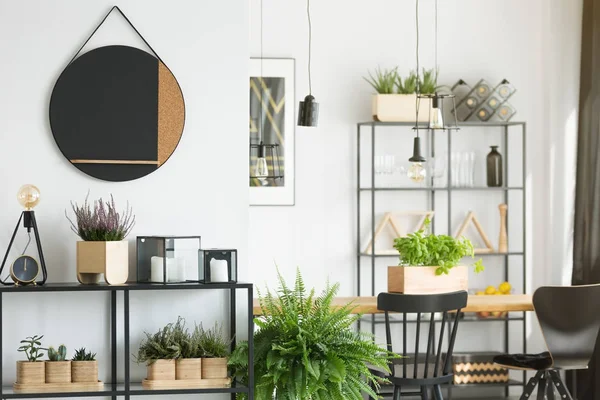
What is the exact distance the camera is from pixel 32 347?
338 centimetres

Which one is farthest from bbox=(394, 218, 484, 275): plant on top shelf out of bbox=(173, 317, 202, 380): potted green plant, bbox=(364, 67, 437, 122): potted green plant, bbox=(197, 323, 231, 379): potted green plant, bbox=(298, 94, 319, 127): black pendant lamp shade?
bbox=(364, 67, 437, 122): potted green plant

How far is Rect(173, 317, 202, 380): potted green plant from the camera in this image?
11.1 feet

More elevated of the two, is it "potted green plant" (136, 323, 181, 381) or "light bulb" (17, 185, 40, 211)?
"light bulb" (17, 185, 40, 211)

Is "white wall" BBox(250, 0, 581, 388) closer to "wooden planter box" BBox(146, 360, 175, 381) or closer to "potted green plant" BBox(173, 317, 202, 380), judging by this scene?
"potted green plant" BBox(173, 317, 202, 380)

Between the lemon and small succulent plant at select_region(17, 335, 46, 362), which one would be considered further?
the lemon

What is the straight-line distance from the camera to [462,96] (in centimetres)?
618

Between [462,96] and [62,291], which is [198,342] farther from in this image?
[462,96]

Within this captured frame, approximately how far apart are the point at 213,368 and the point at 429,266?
142cm

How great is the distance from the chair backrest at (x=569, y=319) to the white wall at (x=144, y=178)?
177 cm

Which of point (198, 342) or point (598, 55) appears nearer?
point (198, 342)

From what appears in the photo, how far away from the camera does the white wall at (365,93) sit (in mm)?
6070

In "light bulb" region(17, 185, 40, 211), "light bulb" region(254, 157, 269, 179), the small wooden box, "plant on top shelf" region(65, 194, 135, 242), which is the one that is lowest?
the small wooden box

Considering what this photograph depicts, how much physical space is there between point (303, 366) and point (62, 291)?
97 cm

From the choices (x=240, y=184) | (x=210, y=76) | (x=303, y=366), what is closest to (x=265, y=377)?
(x=303, y=366)
